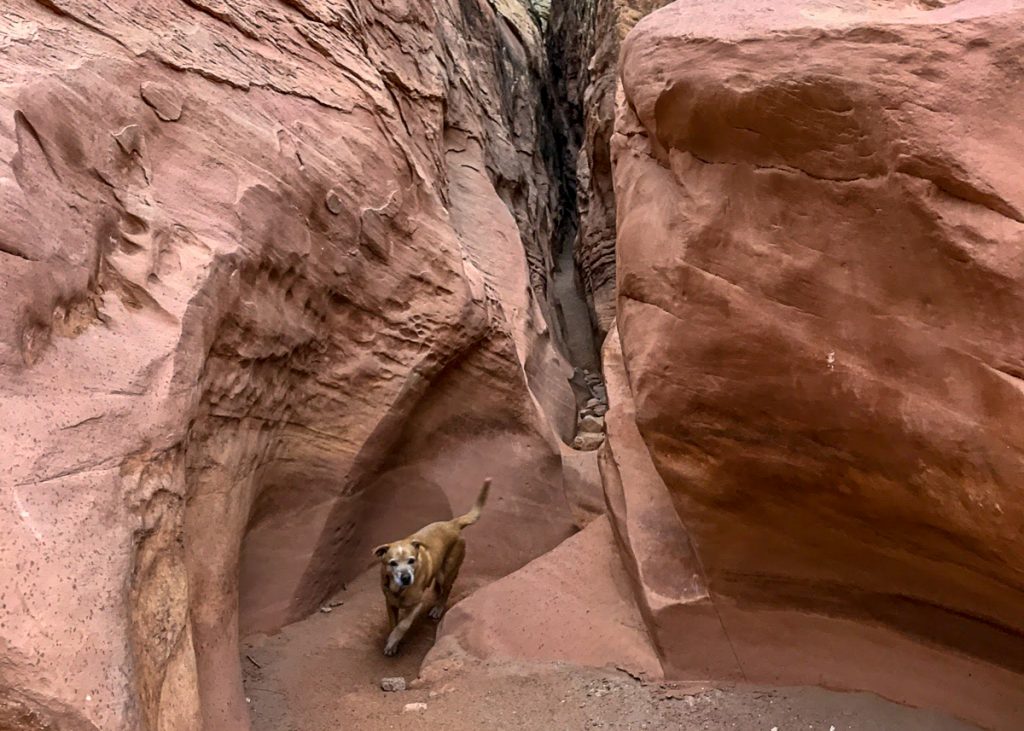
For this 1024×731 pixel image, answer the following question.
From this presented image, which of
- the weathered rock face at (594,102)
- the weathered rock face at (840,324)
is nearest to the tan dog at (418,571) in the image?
the weathered rock face at (840,324)

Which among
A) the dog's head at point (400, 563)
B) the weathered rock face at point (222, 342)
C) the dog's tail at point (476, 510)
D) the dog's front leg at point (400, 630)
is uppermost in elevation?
the weathered rock face at point (222, 342)

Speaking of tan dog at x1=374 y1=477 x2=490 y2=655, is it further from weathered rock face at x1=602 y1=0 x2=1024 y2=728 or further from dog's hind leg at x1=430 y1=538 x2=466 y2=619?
weathered rock face at x1=602 y1=0 x2=1024 y2=728

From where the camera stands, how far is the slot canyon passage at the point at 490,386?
2502mm

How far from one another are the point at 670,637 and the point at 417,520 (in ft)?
8.54

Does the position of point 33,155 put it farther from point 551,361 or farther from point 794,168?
point 551,361

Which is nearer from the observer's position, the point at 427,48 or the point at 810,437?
the point at 810,437

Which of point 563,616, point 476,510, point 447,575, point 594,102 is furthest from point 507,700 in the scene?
point 594,102

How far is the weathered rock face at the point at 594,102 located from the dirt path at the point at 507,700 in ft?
23.2

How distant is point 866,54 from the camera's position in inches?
104

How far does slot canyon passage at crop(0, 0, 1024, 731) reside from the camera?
250 cm

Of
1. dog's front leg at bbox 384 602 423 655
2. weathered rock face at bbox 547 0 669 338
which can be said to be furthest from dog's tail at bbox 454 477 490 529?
weathered rock face at bbox 547 0 669 338

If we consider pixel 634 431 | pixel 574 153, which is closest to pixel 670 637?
pixel 634 431

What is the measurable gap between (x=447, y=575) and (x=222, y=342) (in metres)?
2.47

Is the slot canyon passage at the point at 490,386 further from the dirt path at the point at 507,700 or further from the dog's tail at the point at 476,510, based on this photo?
the dog's tail at the point at 476,510
